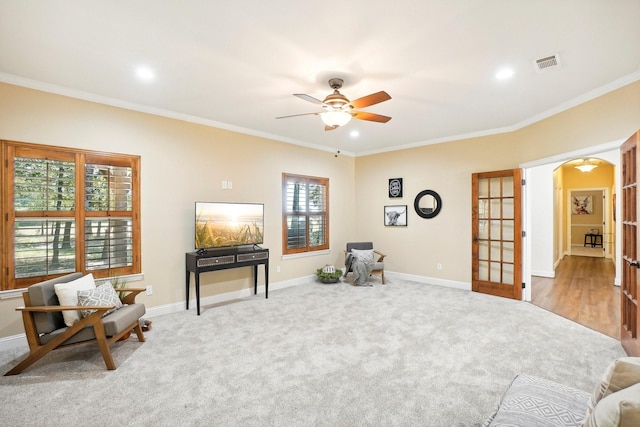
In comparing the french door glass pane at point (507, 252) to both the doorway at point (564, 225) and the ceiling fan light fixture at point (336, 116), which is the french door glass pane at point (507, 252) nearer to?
the doorway at point (564, 225)

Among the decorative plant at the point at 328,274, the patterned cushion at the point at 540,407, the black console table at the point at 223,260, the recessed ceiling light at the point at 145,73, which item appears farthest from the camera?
the decorative plant at the point at 328,274

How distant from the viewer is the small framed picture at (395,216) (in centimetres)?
627

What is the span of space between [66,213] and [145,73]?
72.3 inches

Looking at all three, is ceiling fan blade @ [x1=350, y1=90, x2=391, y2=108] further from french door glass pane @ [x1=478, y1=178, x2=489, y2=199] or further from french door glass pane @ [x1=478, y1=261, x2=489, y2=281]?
french door glass pane @ [x1=478, y1=261, x2=489, y2=281]

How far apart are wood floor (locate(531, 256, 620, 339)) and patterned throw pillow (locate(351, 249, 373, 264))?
2.67 metres

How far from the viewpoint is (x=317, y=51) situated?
2.64 m

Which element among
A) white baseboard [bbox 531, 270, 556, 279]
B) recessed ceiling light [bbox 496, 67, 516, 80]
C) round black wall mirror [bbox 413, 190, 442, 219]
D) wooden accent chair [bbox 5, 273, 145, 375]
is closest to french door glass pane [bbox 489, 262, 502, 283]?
round black wall mirror [bbox 413, 190, 442, 219]

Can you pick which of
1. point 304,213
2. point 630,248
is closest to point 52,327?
point 304,213

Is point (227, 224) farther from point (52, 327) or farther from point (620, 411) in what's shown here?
point (620, 411)

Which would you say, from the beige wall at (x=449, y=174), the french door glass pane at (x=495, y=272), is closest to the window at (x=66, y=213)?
the beige wall at (x=449, y=174)

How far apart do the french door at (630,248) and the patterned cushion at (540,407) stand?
1.87 metres

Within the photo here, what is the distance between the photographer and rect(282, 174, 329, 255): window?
571cm

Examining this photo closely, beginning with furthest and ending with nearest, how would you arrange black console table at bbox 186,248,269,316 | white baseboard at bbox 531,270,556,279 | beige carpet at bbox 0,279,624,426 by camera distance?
white baseboard at bbox 531,270,556,279 < black console table at bbox 186,248,269,316 < beige carpet at bbox 0,279,624,426

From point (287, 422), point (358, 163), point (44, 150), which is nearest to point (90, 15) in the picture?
point (44, 150)
